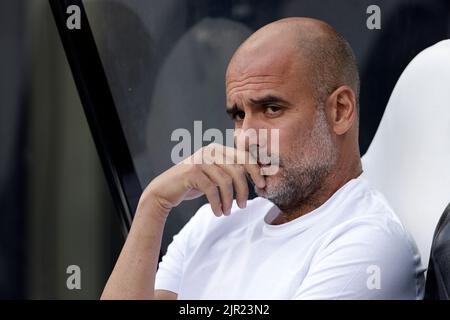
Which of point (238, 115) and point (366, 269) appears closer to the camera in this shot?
point (366, 269)

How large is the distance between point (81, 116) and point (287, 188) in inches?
24.2

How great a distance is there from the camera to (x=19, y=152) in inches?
64.9

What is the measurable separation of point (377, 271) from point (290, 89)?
1.09ft

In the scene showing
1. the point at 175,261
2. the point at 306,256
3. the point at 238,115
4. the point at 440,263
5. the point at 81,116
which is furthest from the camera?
the point at 81,116

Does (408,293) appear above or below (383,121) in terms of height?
below

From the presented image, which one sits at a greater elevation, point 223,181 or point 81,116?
point 81,116

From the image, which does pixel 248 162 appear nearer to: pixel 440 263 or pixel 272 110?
pixel 272 110

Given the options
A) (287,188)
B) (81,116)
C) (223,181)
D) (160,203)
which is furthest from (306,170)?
(81,116)

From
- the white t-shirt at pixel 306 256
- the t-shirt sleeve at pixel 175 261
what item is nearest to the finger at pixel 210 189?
the white t-shirt at pixel 306 256

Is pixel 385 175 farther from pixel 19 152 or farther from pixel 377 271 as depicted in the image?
pixel 19 152

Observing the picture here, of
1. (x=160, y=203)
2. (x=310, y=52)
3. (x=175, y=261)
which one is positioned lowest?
(x=175, y=261)

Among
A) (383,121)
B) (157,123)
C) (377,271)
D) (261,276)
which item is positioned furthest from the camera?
(157,123)

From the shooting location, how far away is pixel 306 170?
4.20 feet

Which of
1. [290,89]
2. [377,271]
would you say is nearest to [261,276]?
[377,271]
